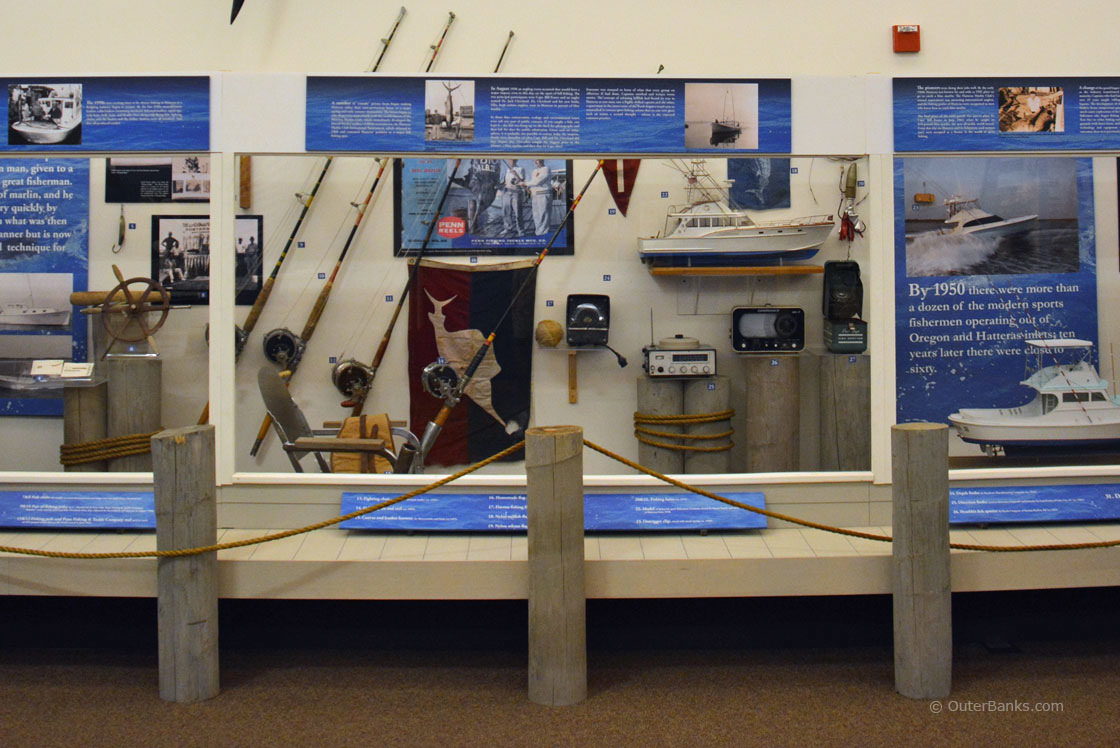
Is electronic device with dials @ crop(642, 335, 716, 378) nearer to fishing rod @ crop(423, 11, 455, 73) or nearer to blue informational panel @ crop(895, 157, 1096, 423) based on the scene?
blue informational panel @ crop(895, 157, 1096, 423)

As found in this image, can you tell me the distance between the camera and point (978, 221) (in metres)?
6.49

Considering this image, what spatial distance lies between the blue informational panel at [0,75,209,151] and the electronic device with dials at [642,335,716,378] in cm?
281

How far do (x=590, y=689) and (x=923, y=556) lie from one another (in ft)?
4.26

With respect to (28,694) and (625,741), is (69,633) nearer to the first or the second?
(28,694)

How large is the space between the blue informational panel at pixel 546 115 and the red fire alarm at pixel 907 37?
2.24m

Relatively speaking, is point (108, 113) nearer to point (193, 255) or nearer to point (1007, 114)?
point (193, 255)

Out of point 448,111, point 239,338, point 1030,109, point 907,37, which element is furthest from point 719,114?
point 239,338

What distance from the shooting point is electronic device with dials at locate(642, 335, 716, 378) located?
6215mm

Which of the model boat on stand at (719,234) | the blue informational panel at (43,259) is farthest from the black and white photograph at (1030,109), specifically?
the blue informational panel at (43,259)

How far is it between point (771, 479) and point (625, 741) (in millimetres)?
1461

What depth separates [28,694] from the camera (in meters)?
3.99

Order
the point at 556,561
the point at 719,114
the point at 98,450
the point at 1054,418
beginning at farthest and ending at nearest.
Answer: the point at 1054,418 → the point at 98,450 → the point at 719,114 → the point at 556,561

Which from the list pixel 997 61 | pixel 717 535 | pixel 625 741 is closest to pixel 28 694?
pixel 625 741

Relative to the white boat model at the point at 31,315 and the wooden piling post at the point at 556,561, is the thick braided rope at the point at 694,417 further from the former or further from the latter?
the white boat model at the point at 31,315
